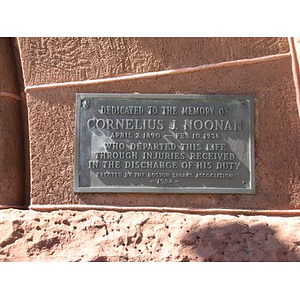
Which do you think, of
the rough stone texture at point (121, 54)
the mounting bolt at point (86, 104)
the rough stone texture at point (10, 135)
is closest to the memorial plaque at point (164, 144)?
the mounting bolt at point (86, 104)

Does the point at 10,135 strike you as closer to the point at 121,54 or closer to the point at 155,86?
the point at 121,54

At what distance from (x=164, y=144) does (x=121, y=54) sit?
769 mm

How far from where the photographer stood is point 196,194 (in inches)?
132

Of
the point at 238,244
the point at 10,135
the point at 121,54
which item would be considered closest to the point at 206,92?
the point at 121,54

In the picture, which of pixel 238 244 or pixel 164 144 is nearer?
pixel 238 244

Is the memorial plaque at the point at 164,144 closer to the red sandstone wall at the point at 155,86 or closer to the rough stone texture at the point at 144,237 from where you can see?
the red sandstone wall at the point at 155,86

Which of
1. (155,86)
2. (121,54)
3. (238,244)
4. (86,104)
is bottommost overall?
(238,244)

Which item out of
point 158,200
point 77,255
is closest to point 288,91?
point 158,200

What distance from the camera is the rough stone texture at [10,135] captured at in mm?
3465

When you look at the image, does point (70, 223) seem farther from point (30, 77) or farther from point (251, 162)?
point (251, 162)

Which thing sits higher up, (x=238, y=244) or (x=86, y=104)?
(x=86, y=104)

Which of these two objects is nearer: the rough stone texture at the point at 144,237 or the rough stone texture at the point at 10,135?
the rough stone texture at the point at 144,237

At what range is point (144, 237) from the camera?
10.3 feet

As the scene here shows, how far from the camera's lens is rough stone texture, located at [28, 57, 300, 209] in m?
3.35
